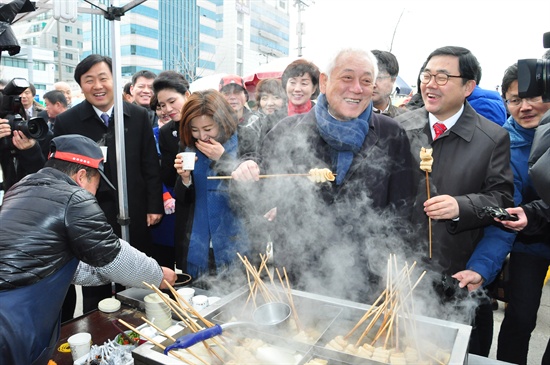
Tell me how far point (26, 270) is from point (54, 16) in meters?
1.92

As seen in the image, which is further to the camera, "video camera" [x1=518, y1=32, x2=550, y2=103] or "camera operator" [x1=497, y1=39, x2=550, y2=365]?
"camera operator" [x1=497, y1=39, x2=550, y2=365]

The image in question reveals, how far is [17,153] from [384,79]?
3.34m

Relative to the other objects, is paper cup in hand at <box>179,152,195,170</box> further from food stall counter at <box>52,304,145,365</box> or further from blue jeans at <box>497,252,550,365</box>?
blue jeans at <box>497,252,550,365</box>

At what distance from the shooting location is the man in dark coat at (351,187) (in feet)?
7.42

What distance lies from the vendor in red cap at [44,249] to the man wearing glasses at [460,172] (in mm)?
1781

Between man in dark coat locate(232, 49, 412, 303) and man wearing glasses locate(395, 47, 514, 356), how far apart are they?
0.75ft

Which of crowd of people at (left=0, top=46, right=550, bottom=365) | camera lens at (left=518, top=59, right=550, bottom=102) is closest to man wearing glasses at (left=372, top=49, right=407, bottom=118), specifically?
crowd of people at (left=0, top=46, right=550, bottom=365)

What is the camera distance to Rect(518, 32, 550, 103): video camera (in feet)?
6.29

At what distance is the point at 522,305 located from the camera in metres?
2.60

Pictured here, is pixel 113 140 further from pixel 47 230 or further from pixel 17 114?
pixel 47 230

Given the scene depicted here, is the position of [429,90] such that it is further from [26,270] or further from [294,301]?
[26,270]

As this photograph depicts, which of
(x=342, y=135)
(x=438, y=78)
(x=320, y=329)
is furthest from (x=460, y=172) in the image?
(x=320, y=329)

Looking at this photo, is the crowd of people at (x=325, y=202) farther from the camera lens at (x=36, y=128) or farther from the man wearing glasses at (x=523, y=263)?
the camera lens at (x=36, y=128)

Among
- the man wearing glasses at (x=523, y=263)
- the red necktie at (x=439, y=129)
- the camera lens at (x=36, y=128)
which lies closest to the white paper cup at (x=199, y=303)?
the red necktie at (x=439, y=129)
